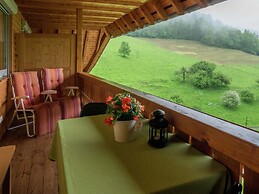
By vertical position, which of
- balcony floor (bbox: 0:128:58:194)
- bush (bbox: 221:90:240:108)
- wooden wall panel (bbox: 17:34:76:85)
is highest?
wooden wall panel (bbox: 17:34:76:85)

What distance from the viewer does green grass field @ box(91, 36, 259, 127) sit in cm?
317

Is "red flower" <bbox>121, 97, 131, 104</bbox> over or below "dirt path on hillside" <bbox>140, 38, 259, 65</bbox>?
below

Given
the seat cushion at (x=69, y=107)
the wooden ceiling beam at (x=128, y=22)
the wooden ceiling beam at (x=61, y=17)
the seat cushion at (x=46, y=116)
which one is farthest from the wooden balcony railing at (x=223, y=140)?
the wooden ceiling beam at (x=61, y=17)

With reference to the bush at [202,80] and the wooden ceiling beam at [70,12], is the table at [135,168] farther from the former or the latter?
the wooden ceiling beam at [70,12]

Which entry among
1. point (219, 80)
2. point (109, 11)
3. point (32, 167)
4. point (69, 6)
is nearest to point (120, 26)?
point (109, 11)

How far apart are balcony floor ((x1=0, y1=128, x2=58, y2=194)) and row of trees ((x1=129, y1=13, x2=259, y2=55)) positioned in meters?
2.92

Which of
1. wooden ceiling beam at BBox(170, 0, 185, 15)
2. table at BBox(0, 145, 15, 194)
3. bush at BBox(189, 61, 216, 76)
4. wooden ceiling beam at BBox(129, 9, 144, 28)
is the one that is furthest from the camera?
wooden ceiling beam at BBox(129, 9, 144, 28)

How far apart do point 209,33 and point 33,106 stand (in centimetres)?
340

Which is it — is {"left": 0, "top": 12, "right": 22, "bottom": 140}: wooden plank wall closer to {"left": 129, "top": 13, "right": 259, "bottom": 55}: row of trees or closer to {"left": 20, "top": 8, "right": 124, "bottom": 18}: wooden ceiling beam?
{"left": 20, "top": 8, "right": 124, "bottom": 18}: wooden ceiling beam

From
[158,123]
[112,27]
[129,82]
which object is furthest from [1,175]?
[129,82]

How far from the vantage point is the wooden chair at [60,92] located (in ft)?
12.5

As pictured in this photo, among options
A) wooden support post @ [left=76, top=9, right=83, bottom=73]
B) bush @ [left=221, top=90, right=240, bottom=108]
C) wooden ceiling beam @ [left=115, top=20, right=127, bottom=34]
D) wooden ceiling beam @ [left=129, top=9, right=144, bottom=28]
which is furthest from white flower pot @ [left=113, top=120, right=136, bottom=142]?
wooden ceiling beam @ [left=115, top=20, right=127, bottom=34]

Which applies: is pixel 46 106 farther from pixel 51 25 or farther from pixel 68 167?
pixel 51 25

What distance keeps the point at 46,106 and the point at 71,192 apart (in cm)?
286
